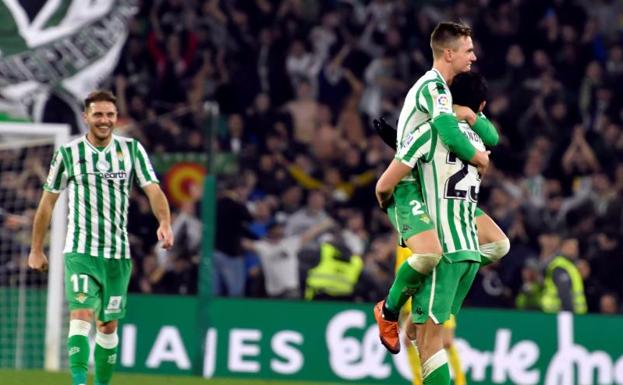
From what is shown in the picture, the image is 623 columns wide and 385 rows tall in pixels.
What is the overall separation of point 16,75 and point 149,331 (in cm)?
283

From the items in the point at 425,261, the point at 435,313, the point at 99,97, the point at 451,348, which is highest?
the point at 99,97

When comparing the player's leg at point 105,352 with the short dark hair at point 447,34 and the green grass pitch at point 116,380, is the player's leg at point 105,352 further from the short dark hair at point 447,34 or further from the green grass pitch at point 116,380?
the short dark hair at point 447,34

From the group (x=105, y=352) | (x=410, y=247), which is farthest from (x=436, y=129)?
(x=105, y=352)

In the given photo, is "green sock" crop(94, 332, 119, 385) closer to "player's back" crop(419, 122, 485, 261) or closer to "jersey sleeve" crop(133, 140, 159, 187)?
"jersey sleeve" crop(133, 140, 159, 187)

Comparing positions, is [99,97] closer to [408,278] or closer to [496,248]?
[408,278]

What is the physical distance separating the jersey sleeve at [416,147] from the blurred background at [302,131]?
255 inches

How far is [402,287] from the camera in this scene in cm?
972

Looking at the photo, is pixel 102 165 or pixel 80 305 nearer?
pixel 80 305

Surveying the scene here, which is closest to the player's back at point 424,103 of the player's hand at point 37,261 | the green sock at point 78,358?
the green sock at point 78,358

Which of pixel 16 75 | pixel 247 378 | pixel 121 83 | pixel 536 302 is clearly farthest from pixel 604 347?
pixel 121 83

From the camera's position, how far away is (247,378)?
16.2m

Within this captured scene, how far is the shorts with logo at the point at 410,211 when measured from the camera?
376 inches

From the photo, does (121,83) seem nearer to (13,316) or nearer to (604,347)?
(13,316)

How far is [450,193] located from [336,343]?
714 cm
